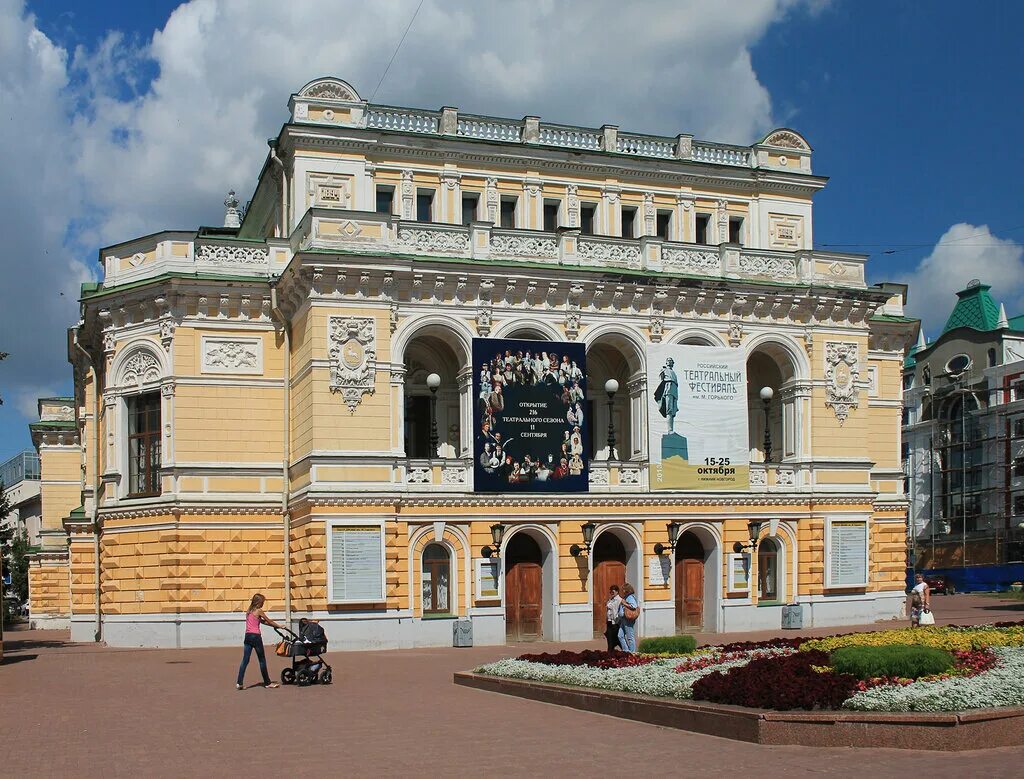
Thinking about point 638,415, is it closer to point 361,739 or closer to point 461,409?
point 461,409

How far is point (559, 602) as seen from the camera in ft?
133

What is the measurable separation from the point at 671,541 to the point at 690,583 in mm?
2451

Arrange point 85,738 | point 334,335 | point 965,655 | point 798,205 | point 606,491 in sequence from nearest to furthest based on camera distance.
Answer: point 85,738
point 965,655
point 334,335
point 606,491
point 798,205

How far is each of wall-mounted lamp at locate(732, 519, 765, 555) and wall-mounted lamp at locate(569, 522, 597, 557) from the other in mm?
5581

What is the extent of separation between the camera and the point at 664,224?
48.3 metres

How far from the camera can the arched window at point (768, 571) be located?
43812mm

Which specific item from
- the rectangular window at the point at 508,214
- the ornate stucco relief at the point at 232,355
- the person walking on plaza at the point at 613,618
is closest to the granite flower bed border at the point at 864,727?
the person walking on plaza at the point at 613,618

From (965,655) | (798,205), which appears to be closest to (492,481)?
(798,205)

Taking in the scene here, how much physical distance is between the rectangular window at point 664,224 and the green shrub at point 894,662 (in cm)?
3057

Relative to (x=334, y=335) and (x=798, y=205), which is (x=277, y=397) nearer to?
(x=334, y=335)

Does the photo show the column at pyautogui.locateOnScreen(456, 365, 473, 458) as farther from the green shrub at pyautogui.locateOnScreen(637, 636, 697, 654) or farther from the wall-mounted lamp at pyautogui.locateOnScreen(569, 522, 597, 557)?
the green shrub at pyautogui.locateOnScreen(637, 636, 697, 654)

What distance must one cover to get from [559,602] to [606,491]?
3.98 meters

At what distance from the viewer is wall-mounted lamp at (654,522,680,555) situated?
41.6 metres

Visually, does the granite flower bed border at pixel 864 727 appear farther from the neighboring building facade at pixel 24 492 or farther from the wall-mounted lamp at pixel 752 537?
the neighboring building facade at pixel 24 492
